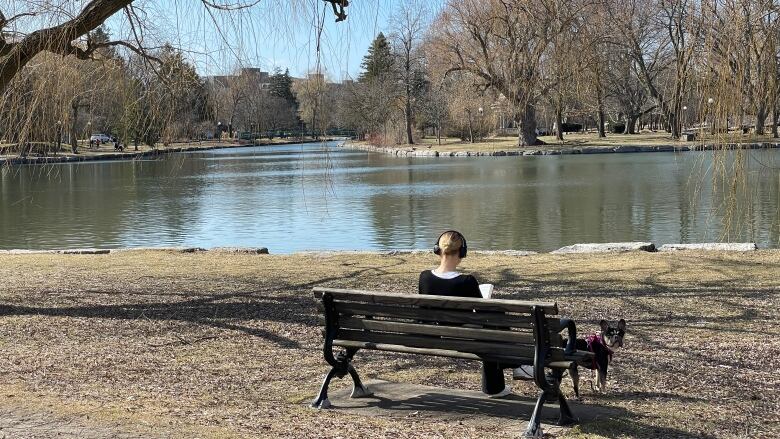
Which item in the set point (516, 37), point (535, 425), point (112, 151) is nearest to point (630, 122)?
point (112, 151)

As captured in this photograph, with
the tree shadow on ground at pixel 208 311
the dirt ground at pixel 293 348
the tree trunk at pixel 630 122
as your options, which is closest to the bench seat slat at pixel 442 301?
the dirt ground at pixel 293 348

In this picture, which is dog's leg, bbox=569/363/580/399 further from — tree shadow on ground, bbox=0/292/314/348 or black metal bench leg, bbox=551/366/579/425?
tree shadow on ground, bbox=0/292/314/348

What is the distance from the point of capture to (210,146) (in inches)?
2527

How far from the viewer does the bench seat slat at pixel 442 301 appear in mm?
3889

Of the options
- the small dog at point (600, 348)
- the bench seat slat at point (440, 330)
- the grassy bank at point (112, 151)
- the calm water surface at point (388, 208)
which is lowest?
the calm water surface at point (388, 208)

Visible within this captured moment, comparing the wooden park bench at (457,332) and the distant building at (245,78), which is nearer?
the wooden park bench at (457,332)

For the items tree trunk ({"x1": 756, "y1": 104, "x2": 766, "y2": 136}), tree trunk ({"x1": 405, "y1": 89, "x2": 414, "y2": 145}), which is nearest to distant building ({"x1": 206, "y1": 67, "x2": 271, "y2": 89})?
tree trunk ({"x1": 756, "y1": 104, "x2": 766, "y2": 136})

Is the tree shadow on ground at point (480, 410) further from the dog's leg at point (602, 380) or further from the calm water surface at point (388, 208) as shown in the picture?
the calm water surface at point (388, 208)

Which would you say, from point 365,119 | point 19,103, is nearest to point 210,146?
point 365,119

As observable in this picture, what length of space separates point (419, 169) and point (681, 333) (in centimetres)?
3367

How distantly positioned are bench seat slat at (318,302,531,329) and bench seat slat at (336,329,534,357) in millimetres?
98

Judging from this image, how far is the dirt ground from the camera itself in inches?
160

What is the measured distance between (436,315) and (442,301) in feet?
0.35

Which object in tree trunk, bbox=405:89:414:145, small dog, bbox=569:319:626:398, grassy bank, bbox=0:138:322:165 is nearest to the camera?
small dog, bbox=569:319:626:398
